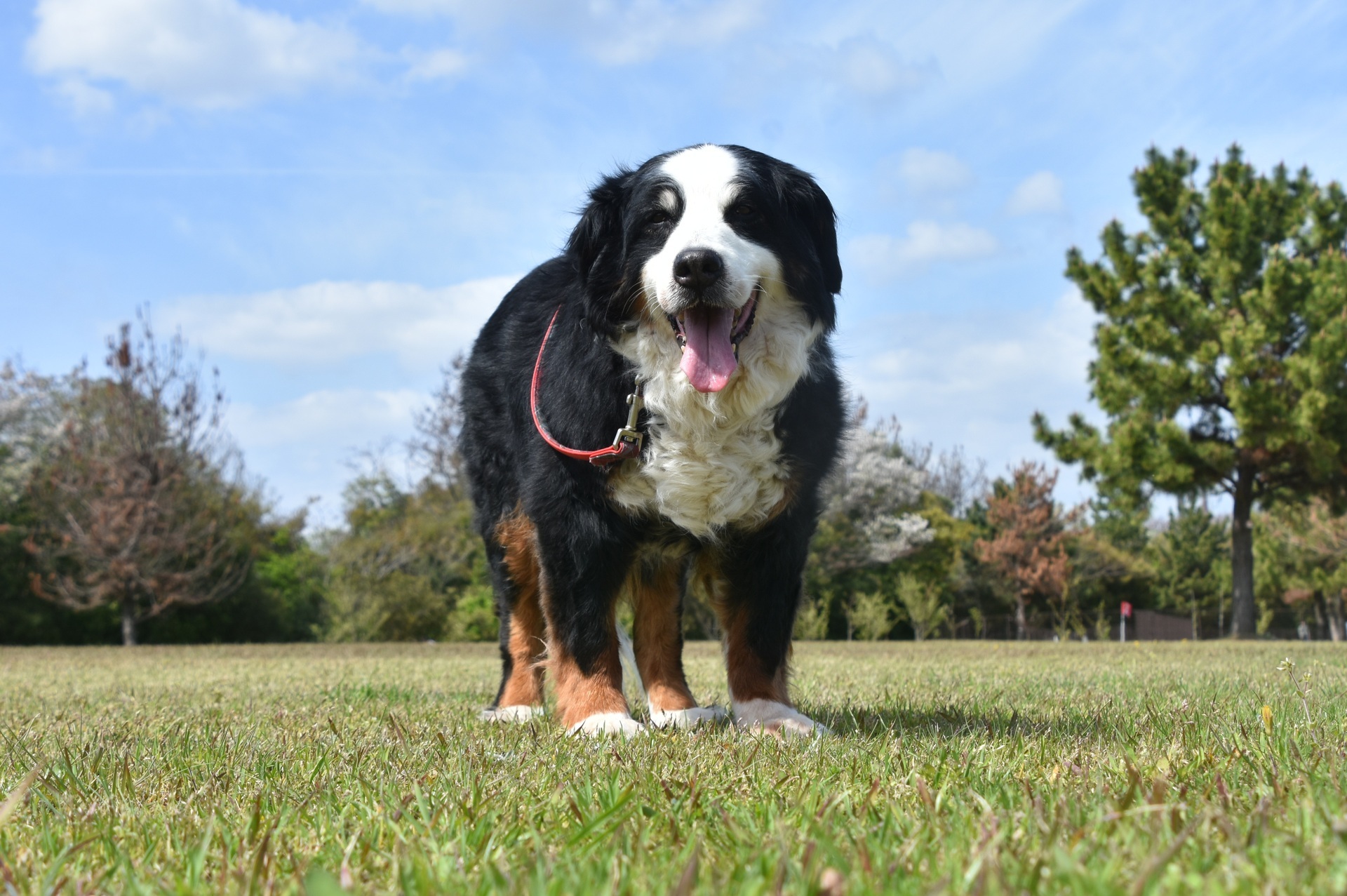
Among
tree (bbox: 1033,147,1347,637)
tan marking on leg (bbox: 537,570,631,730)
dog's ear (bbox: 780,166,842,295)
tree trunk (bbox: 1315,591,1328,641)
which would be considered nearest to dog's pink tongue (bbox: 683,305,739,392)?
dog's ear (bbox: 780,166,842,295)

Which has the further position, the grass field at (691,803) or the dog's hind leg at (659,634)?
the dog's hind leg at (659,634)

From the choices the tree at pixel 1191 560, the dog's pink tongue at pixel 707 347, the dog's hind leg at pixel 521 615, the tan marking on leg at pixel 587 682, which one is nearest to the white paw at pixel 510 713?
the dog's hind leg at pixel 521 615

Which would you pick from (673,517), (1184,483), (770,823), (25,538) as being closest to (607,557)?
(673,517)

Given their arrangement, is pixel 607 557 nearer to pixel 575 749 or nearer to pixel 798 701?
pixel 575 749

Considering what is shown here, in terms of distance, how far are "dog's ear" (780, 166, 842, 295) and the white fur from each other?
0.86 feet

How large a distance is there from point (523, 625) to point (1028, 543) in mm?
32444

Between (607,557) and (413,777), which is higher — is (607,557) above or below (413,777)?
above

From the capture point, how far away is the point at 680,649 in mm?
4113

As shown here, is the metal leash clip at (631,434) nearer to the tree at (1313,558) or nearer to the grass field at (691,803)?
the grass field at (691,803)

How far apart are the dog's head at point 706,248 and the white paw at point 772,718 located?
107cm

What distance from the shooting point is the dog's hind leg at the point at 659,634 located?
3.91 metres

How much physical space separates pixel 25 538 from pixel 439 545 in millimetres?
9042

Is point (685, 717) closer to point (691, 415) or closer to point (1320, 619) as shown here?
point (691, 415)

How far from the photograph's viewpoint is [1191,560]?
4575cm
